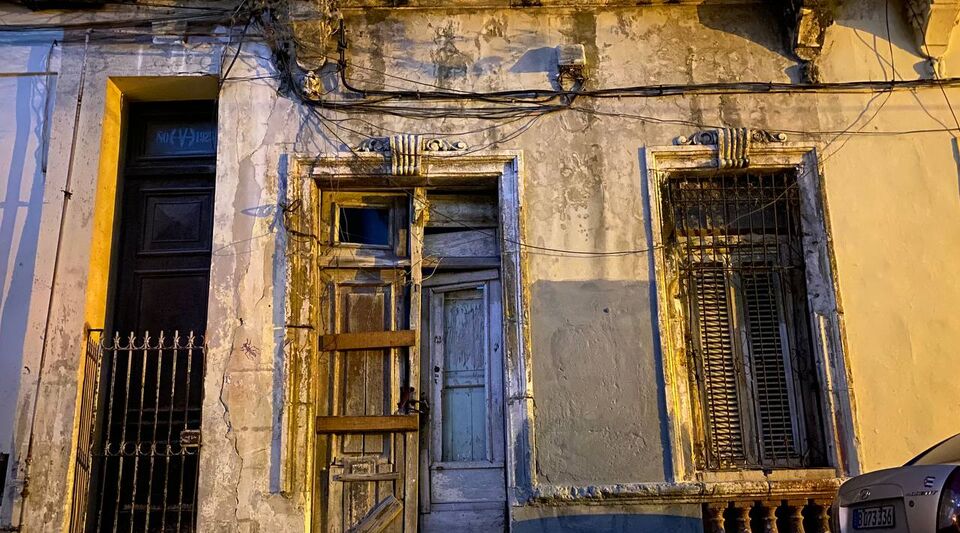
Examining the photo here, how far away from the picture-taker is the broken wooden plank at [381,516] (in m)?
6.50

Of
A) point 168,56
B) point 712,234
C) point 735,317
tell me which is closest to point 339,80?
point 168,56

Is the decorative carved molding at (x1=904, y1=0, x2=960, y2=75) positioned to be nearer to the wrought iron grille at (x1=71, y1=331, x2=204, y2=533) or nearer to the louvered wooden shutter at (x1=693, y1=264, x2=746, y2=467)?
the louvered wooden shutter at (x1=693, y1=264, x2=746, y2=467)

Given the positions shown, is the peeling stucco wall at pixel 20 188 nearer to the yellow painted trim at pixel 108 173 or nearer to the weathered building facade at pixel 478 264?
the weathered building facade at pixel 478 264

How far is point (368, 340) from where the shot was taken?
687cm

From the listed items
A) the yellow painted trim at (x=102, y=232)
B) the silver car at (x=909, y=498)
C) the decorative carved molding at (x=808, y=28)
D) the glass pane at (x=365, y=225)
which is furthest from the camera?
the glass pane at (x=365, y=225)

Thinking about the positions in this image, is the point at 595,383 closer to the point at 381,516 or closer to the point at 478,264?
the point at 478,264

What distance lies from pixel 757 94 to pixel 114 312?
552 centimetres

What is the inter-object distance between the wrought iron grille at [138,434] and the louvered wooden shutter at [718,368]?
12.6 feet

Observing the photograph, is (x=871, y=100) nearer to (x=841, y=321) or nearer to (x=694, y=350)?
(x=841, y=321)

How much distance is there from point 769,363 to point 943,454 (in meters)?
2.33

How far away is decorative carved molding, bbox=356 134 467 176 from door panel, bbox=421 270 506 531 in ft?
3.05

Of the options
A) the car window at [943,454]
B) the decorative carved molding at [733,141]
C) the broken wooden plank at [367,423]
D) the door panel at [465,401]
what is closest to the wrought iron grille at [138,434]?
the broken wooden plank at [367,423]

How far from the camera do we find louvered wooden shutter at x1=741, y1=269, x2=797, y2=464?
6629mm

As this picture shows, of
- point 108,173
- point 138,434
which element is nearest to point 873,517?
point 138,434
